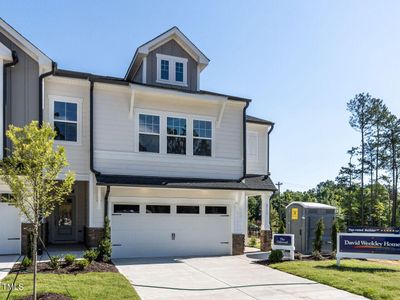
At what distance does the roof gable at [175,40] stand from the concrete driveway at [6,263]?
30.1 ft

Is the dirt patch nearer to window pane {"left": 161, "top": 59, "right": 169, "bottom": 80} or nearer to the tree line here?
window pane {"left": 161, "top": 59, "right": 169, "bottom": 80}

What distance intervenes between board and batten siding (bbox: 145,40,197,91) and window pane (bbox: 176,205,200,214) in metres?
5.15

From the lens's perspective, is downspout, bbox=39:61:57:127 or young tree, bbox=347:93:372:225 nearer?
downspout, bbox=39:61:57:127

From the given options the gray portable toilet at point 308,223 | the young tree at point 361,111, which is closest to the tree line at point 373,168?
the young tree at point 361,111

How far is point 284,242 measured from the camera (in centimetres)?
1468

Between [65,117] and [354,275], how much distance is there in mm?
11307

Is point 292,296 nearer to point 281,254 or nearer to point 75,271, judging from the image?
point 281,254

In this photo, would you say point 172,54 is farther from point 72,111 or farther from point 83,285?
point 83,285

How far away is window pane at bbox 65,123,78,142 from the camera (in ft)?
47.2

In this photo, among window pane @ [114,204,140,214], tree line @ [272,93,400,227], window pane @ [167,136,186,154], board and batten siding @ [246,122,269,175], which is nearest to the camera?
window pane @ [114,204,140,214]

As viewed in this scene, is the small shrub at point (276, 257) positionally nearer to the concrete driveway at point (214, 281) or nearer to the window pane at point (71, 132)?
the concrete driveway at point (214, 281)

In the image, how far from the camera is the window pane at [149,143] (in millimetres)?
15289

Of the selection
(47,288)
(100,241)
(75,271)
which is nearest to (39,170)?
(47,288)

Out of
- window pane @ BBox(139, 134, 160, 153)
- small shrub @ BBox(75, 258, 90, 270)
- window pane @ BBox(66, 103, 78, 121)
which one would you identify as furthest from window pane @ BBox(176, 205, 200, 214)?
window pane @ BBox(66, 103, 78, 121)
